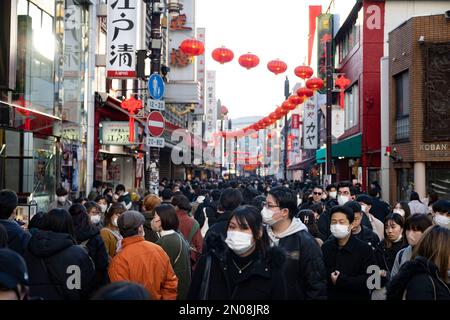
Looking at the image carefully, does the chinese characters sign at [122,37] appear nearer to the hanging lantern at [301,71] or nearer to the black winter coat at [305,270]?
the hanging lantern at [301,71]

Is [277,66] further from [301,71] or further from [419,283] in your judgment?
[419,283]

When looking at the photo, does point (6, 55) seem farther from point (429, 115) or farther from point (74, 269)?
point (429, 115)

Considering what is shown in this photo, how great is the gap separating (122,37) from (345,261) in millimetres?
16645


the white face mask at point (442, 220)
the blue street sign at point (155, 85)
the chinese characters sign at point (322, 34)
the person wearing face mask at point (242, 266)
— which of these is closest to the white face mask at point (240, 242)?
the person wearing face mask at point (242, 266)

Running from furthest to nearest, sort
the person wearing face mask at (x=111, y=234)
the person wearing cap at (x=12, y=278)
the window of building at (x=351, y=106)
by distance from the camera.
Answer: the window of building at (x=351, y=106) < the person wearing face mask at (x=111, y=234) < the person wearing cap at (x=12, y=278)

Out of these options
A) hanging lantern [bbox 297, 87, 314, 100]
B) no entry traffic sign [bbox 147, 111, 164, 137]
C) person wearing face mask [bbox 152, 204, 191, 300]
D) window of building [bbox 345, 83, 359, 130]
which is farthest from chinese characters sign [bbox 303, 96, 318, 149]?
person wearing face mask [bbox 152, 204, 191, 300]

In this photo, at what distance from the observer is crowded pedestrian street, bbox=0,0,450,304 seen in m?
4.34

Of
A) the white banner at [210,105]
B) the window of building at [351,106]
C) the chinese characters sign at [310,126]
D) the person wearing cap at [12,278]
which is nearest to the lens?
the person wearing cap at [12,278]

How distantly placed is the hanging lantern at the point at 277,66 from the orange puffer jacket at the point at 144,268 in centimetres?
1467

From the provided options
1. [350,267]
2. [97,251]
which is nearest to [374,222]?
[350,267]

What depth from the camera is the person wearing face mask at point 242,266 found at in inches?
161

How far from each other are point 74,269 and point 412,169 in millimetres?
19535

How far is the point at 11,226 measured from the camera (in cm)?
630
